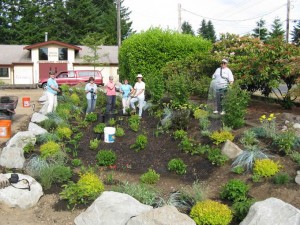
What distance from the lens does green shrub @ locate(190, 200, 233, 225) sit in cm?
502

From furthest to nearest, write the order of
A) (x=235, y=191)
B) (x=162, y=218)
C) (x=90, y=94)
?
1. (x=90, y=94)
2. (x=235, y=191)
3. (x=162, y=218)

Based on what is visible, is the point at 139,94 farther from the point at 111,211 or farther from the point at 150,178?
the point at 111,211

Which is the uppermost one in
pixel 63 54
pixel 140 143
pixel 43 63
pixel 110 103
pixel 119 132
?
pixel 63 54

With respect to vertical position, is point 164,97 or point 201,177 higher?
point 164,97

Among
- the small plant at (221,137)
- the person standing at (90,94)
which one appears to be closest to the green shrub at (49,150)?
the small plant at (221,137)

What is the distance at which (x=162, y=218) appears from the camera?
4746mm

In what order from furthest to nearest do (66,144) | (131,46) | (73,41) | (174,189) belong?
1. (73,41)
2. (131,46)
3. (66,144)
4. (174,189)

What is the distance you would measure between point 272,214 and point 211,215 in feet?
2.60

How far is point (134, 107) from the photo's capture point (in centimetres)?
1182

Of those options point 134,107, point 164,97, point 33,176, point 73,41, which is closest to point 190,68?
point 164,97

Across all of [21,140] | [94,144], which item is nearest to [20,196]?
[21,140]

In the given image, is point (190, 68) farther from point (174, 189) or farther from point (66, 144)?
point (174, 189)

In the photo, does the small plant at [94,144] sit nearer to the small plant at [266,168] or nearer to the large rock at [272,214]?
the small plant at [266,168]

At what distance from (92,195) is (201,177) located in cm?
223
